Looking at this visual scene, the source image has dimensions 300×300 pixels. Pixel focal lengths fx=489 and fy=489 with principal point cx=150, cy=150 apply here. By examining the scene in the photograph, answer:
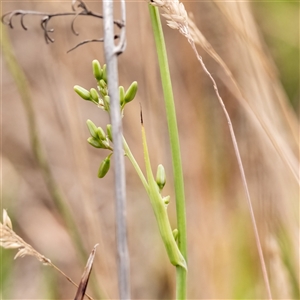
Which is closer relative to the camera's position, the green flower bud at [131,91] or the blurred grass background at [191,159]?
the green flower bud at [131,91]

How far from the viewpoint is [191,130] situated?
1.28 m

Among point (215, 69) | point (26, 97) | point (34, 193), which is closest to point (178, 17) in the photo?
Result: point (26, 97)

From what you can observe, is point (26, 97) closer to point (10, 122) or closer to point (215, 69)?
point (215, 69)

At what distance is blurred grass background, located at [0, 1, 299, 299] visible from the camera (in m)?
0.97

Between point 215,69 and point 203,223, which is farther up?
point 215,69

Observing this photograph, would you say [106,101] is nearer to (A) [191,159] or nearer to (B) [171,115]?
(B) [171,115]

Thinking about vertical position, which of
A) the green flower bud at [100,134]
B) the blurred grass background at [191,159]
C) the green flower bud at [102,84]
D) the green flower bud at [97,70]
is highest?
A: the green flower bud at [97,70]

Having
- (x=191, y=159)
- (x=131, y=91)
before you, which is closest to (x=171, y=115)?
(x=131, y=91)

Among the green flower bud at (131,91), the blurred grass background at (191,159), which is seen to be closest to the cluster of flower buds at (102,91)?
the green flower bud at (131,91)

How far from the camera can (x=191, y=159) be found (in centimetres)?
133

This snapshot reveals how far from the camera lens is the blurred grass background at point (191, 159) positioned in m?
0.97

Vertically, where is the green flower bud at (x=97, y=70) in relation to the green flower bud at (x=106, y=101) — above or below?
above

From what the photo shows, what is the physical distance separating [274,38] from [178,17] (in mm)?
1205

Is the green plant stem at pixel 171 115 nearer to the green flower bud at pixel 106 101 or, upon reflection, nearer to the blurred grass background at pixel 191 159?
the green flower bud at pixel 106 101
